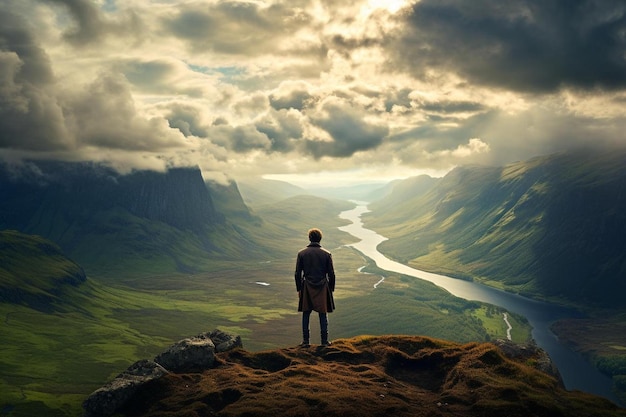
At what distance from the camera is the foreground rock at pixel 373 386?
20.3 meters

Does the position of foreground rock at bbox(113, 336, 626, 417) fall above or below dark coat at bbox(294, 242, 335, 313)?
below

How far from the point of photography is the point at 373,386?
2330 cm

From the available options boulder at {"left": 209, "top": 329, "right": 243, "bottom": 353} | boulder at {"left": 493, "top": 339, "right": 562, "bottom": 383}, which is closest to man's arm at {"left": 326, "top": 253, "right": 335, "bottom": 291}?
boulder at {"left": 209, "top": 329, "right": 243, "bottom": 353}

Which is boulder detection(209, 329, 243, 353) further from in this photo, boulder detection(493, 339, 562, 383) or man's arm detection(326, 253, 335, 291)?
boulder detection(493, 339, 562, 383)

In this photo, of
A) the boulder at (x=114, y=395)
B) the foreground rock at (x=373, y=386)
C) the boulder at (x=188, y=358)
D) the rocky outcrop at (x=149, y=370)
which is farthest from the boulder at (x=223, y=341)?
the boulder at (x=114, y=395)

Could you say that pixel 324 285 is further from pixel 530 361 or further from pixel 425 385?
pixel 530 361

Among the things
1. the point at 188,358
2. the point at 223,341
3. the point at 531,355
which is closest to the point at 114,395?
the point at 188,358

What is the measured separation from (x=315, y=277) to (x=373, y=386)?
8189 millimetres

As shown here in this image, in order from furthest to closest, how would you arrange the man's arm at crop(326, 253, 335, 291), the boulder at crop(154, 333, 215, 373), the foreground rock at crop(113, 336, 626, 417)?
the man's arm at crop(326, 253, 335, 291) → the boulder at crop(154, 333, 215, 373) → the foreground rock at crop(113, 336, 626, 417)

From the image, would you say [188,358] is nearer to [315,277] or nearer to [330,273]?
[315,277]

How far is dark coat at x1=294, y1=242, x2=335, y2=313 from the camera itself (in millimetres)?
29031

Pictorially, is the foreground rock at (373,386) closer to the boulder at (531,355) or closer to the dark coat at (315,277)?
the boulder at (531,355)

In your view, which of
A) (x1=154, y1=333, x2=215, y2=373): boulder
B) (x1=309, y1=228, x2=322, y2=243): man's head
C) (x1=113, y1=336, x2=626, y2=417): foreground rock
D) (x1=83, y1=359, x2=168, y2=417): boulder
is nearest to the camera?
(x1=113, y1=336, x2=626, y2=417): foreground rock

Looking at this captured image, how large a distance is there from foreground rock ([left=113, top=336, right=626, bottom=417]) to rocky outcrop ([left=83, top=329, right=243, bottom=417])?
0.48m
